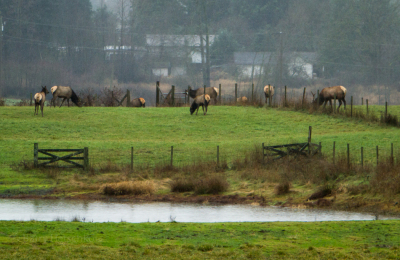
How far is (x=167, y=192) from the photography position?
24.2 m

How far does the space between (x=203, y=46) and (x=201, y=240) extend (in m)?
88.2

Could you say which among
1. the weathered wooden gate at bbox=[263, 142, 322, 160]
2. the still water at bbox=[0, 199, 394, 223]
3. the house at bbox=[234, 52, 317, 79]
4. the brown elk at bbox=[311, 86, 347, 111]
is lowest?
the still water at bbox=[0, 199, 394, 223]

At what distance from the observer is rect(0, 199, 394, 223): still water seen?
57.5 ft

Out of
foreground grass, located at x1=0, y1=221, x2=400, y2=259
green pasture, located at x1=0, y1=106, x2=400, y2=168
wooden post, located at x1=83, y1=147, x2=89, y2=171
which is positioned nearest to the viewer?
foreground grass, located at x1=0, y1=221, x2=400, y2=259

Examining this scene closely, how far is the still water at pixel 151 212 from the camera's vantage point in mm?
17531

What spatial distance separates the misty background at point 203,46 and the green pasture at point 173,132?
39.8 meters

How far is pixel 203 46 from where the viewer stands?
98.7m

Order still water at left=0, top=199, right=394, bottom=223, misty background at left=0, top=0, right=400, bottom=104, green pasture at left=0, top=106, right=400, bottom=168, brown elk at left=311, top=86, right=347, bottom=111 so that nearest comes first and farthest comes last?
still water at left=0, top=199, right=394, bottom=223, green pasture at left=0, top=106, right=400, bottom=168, brown elk at left=311, top=86, right=347, bottom=111, misty background at left=0, top=0, right=400, bottom=104

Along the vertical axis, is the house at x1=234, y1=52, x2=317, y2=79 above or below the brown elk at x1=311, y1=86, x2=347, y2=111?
above

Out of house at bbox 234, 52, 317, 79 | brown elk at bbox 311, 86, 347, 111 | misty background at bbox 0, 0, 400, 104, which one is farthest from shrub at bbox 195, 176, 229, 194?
house at bbox 234, 52, 317, 79

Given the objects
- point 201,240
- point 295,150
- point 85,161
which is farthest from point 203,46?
point 201,240

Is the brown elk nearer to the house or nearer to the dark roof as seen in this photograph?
the house

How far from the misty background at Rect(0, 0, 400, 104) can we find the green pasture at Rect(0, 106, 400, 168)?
39.8 m

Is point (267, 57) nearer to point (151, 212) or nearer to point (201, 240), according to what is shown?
point (151, 212)
